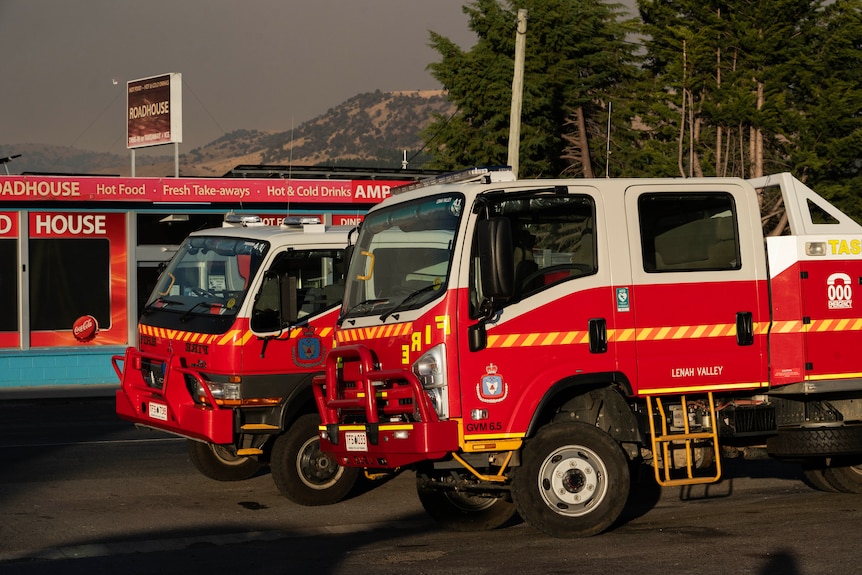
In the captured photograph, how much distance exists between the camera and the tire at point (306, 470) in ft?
34.3

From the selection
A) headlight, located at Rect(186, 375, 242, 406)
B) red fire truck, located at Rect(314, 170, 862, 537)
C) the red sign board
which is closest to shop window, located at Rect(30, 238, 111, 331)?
the red sign board

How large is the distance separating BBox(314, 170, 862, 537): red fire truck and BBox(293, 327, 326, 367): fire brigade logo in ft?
4.20

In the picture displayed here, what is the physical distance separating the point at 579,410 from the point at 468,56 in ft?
127

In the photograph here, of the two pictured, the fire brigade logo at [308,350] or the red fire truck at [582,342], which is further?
the fire brigade logo at [308,350]

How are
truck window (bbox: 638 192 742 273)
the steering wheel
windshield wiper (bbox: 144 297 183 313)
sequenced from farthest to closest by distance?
windshield wiper (bbox: 144 297 183 313) → truck window (bbox: 638 192 742 273) → the steering wheel

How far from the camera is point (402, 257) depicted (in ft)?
29.5

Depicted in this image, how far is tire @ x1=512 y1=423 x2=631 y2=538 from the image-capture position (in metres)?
8.45

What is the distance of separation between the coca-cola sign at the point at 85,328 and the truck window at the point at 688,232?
2013 cm

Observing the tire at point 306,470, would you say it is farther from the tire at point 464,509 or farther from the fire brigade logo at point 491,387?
the fire brigade logo at point 491,387

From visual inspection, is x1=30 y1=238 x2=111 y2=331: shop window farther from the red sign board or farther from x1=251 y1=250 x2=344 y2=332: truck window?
x1=251 y1=250 x2=344 y2=332: truck window

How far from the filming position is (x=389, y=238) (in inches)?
363

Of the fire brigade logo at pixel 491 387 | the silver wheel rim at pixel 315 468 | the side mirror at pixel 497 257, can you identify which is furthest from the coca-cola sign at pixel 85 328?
the side mirror at pixel 497 257

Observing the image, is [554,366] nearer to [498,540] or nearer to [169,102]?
[498,540]

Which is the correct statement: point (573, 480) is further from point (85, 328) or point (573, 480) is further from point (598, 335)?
point (85, 328)
